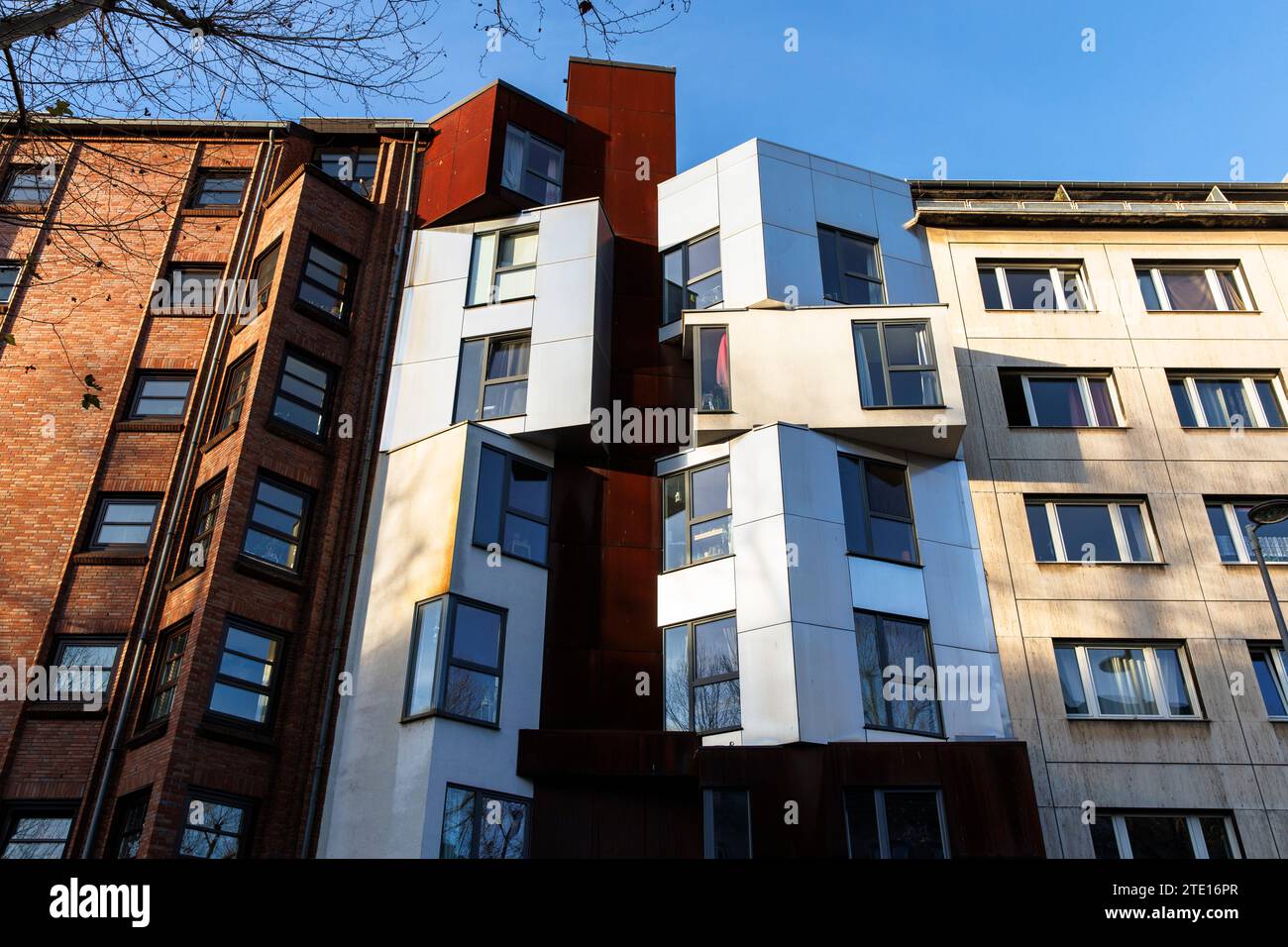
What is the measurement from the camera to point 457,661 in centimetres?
1767

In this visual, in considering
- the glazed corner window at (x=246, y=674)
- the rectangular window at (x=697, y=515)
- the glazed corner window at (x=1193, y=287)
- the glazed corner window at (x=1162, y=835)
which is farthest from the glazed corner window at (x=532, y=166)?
the glazed corner window at (x=1162, y=835)

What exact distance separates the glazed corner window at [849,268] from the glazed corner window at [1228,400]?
6831 millimetres

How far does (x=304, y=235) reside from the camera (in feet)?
74.0

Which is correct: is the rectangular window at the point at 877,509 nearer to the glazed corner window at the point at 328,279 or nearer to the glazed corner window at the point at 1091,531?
the glazed corner window at the point at 1091,531

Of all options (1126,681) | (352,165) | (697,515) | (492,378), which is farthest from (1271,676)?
(352,165)

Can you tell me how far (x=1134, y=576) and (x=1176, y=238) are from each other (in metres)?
9.51

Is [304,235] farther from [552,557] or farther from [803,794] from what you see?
[803,794]

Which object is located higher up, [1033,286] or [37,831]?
[1033,286]

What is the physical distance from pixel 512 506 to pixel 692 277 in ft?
22.8

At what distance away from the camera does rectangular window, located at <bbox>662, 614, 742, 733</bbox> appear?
17812mm

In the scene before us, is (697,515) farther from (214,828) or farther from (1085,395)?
(214,828)

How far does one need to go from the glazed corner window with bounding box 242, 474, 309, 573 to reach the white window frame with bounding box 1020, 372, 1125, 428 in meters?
15.2

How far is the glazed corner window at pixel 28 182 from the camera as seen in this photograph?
2509cm
